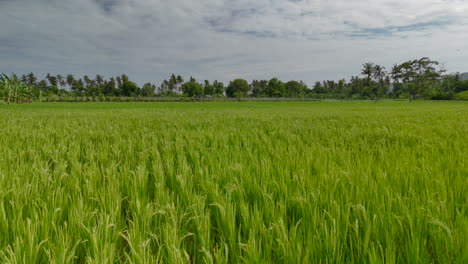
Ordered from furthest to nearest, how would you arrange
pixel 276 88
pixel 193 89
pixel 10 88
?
pixel 193 89
pixel 276 88
pixel 10 88

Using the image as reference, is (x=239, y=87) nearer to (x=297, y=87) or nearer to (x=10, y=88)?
(x=297, y=87)

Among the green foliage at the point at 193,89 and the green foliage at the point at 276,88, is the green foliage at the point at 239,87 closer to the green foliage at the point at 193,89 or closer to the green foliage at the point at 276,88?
the green foliage at the point at 276,88

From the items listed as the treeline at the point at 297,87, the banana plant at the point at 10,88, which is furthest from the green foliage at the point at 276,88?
the banana plant at the point at 10,88

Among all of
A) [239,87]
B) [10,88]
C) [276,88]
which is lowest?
[10,88]

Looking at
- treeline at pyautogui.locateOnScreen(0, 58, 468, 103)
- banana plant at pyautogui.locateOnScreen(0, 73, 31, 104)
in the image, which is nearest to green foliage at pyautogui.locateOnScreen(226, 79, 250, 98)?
treeline at pyautogui.locateOnScreen(0, 58, 468, 103)

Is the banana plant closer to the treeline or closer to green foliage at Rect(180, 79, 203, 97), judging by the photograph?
the treeline

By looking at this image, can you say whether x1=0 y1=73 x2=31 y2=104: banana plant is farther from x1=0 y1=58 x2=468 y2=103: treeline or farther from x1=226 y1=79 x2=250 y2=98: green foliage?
x1=226 y1=79 x2=250 y2=98: green foliage

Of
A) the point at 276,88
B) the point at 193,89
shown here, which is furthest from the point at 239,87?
the point at 193,89

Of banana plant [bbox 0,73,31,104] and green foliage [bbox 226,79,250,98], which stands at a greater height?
green foliage [bbox 226,79,250,98]

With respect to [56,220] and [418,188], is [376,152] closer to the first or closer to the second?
[418,188]

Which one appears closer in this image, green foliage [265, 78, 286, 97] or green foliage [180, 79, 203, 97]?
green foliage [265, 78, 286, 97]

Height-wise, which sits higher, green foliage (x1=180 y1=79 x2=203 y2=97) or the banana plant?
green foliage (x1=180 y1=79 x2=203 y2=97)

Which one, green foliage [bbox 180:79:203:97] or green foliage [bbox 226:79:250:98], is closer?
green foliage [bbox 180:79:203:97]

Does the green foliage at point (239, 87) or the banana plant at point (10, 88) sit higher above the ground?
the green foliage at point (239, 87)
